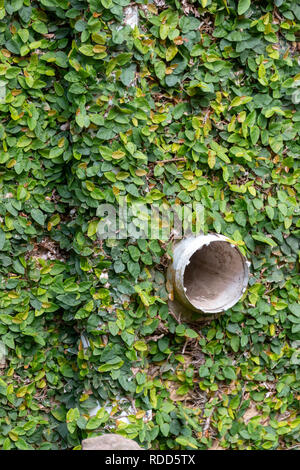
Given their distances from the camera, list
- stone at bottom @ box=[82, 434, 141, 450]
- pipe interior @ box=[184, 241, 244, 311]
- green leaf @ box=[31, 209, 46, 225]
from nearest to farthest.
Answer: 1. stone at bottom @ box=[82, 434, 141, 450]
2. green leaf @ box=[31, 209, 46, 225]
3. pipe interior @ box=[184, 241, 244, 311]

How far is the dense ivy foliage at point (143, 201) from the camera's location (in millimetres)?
2545

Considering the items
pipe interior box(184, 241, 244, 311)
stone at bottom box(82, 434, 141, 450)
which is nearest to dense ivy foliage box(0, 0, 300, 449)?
pipe interior box(184, 241, 244, 311)

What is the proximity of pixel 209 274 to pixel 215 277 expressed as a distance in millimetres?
60

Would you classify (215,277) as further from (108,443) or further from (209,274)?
(108,443)

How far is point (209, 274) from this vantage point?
9.99ft

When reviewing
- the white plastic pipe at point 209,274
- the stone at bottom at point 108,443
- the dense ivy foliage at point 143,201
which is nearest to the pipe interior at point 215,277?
the white plastic pipe at point 209,274

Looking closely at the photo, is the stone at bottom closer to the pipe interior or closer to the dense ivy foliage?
the dense ivy foliage

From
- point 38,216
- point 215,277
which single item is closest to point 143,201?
point 38,216

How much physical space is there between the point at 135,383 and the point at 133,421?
0.57 feet

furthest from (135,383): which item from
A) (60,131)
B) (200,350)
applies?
(60,131)

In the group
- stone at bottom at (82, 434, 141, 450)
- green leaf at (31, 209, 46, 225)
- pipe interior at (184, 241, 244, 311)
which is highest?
green leaf at (31, 209, 46, 225)

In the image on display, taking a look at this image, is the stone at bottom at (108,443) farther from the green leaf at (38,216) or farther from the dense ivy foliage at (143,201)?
the green leaf at (38,216)

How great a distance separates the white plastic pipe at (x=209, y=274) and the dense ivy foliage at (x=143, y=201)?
105 millimetres

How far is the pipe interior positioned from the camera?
2.80 metres
